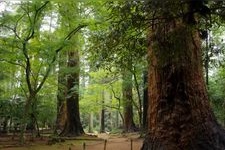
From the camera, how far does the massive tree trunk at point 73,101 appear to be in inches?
687

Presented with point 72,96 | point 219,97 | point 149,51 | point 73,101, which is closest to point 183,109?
point 149,51

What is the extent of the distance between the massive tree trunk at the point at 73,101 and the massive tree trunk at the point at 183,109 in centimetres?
931

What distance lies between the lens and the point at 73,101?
1853 cm

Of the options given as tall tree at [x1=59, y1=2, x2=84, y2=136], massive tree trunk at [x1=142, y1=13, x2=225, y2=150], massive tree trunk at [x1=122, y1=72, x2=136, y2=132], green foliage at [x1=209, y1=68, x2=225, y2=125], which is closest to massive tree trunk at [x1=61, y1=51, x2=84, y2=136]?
tall tree at [x1=59, y1=2, x2=84, y2=136]

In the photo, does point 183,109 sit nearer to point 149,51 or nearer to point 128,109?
point 149,51

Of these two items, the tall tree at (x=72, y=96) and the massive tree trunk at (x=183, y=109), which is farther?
the tall tree at (x=72, y=96)

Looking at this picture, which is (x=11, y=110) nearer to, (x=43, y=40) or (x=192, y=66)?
(x=43, y=40)

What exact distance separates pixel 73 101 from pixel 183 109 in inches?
450

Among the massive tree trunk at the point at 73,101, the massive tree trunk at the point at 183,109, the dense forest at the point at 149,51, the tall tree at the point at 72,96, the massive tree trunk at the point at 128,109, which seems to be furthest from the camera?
the massive tree trunk at the point at 128,109

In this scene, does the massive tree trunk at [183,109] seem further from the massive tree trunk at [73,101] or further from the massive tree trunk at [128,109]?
the massive tree trunk at [128,109]

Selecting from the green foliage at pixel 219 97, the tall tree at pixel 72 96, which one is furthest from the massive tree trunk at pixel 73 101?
the green foliage at pixel 219 97

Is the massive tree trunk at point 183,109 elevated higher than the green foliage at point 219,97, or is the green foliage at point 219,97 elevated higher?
the green foliage at point 219,97

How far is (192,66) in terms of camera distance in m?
7.76

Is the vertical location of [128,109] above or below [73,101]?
below
